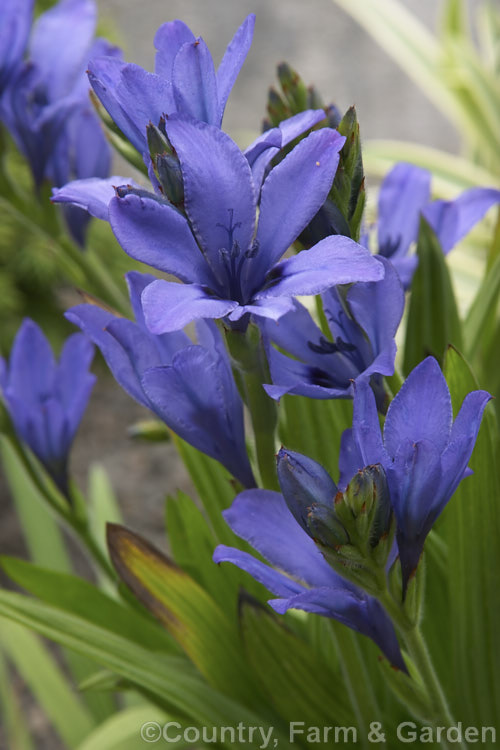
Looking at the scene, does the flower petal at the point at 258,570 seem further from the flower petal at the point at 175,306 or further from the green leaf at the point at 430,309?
the green leaf at the point at 430,309

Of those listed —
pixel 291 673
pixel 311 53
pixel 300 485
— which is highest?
pixel 311 53

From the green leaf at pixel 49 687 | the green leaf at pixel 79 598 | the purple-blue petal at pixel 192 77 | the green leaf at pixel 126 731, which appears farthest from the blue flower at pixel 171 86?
the green leaf at pixel 49 687

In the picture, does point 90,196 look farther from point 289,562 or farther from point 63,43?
point 63,43

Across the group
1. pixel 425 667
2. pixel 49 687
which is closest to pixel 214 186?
pixel 425 667

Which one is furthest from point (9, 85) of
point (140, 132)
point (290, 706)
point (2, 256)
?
point (2, 256)

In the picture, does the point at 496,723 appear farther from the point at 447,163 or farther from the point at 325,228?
the point at 447,163

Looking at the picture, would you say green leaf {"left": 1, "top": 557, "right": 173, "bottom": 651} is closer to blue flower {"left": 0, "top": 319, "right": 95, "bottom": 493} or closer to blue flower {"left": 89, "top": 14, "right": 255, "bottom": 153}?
blue flower {"left": 0, "top": 319, "right": 95, "bottom": 493}

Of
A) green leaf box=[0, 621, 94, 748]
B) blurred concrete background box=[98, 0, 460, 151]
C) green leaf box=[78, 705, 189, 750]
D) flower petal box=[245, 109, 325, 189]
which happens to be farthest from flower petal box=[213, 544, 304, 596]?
blurred concrete background box=[98, 0, 460, 151]
